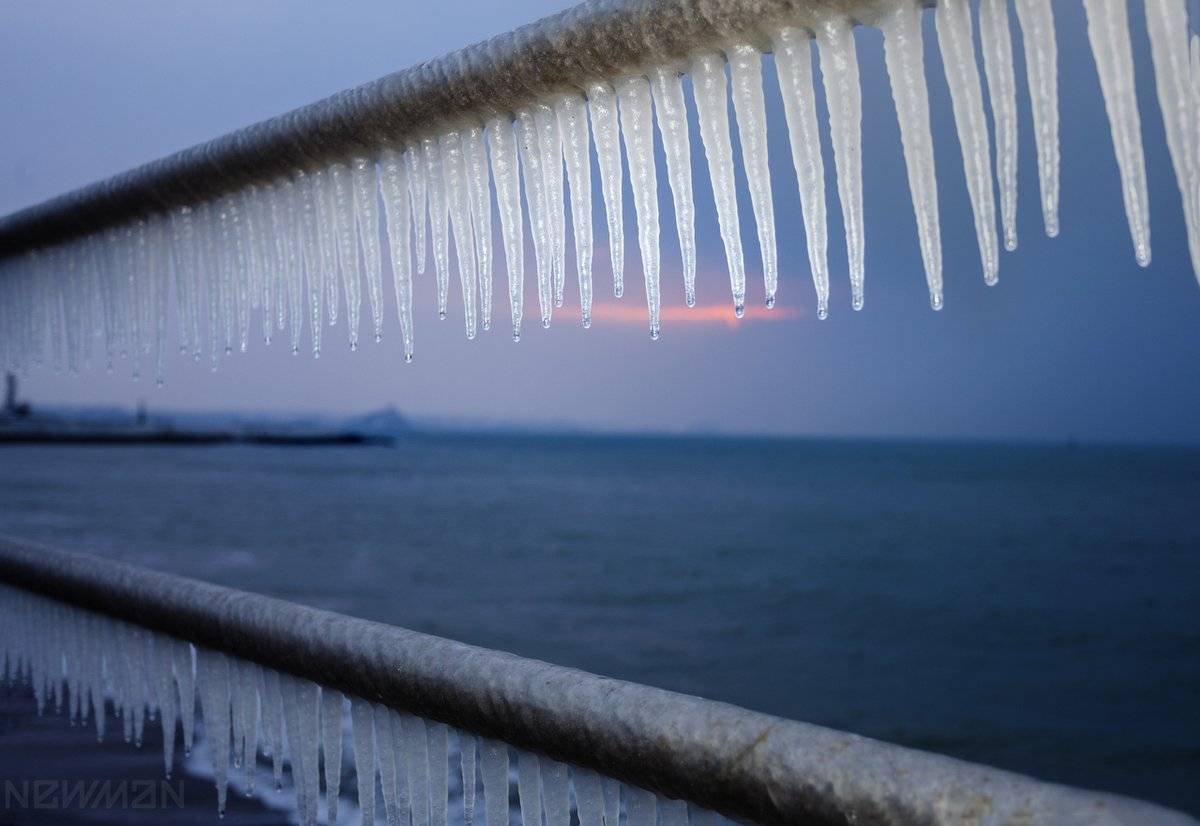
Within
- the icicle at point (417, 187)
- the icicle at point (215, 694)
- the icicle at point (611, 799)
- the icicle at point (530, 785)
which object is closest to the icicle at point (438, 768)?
the icicle at point (530, 785)

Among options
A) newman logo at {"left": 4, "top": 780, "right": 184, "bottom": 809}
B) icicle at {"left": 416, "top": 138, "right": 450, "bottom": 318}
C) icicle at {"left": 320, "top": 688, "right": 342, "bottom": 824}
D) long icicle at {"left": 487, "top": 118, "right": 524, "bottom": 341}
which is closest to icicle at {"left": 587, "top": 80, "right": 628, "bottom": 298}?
long icicle at {"left": 487, "top": 118, "right": 524, "bottom": 341}

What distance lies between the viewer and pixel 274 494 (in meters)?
50.3

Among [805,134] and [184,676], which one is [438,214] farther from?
[184,676]

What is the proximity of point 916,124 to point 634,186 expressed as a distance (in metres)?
0.36

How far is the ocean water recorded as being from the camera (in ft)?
51.1

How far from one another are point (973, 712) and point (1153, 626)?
843 cm

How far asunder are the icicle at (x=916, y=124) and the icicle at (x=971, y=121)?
26 mm

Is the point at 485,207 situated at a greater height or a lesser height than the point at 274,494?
greater

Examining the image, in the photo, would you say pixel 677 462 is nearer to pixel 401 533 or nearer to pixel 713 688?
pixel 401 533

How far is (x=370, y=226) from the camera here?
151cm

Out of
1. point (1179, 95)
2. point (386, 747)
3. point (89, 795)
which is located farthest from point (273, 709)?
point (89, 795)

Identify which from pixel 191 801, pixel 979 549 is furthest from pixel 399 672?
pixel 979 549

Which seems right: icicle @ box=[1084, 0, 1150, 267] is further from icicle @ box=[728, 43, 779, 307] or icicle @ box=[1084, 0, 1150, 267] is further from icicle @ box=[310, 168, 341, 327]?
icicle @ box=[310, 168, 341, 327]

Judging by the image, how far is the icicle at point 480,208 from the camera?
131 centimetres
